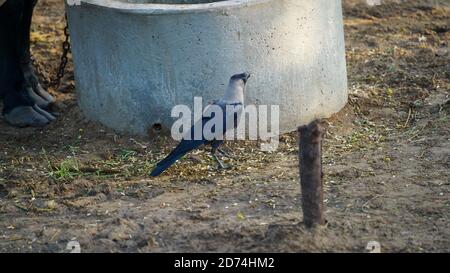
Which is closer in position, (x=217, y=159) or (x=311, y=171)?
(x=311, y=171)

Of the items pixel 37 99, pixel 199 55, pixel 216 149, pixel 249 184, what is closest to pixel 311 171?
pixel 249 184

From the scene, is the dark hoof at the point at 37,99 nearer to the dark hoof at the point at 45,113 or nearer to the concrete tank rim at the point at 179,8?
the dark hoof at the point at 45,113

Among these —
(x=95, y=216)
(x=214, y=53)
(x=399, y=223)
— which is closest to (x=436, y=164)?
(x=399, y=223)

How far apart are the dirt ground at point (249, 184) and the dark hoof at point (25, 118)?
0.07 m

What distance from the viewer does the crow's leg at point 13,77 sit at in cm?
768

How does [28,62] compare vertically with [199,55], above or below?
below

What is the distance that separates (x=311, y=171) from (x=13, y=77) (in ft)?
11.5

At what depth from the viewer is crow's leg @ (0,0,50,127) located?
7.68 metres

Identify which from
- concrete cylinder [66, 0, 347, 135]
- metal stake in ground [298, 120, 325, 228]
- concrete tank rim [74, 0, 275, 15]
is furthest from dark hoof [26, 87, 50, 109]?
metal stake in ground [298, 120, 325, 228]

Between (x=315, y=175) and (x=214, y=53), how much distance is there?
75.7 inches

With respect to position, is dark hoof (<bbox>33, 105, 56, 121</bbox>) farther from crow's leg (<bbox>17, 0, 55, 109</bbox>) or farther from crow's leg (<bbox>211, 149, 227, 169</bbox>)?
crow's leg (<bbox>211, 149, 227, 169</bbox>)

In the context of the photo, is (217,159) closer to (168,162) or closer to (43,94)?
(168,162)

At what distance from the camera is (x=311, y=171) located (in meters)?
5.13

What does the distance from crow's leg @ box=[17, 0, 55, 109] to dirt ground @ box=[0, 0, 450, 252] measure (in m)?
0.14
